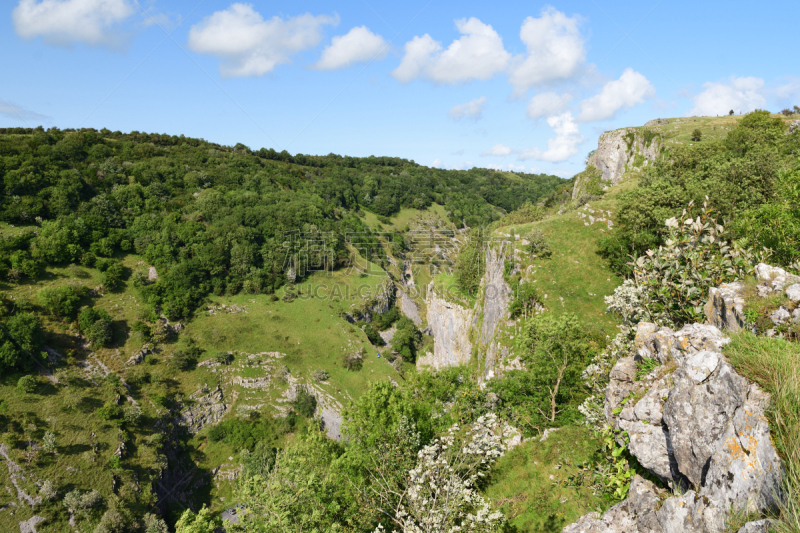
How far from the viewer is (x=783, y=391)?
18.0 ft

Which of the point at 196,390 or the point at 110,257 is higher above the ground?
the point at 110,257

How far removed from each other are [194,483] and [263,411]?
483 inches

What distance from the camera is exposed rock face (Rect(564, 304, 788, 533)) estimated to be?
18.1ft

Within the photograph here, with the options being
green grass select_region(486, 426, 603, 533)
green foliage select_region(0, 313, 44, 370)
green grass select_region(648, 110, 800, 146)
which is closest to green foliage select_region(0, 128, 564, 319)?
green foliage select_region(0, 313, 44, 370)

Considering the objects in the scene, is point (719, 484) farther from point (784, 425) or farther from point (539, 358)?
point (539, 358)

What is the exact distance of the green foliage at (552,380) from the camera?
22.1 metres

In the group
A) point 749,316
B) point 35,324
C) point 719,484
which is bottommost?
point 35,324

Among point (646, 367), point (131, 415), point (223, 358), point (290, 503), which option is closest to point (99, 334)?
point (131, 415)

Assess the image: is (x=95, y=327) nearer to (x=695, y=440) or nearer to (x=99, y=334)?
(x=99, y=334)

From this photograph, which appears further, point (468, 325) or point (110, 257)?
point (110, 257)

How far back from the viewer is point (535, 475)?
56.6ft

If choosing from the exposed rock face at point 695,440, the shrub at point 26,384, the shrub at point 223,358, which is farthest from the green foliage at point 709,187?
the shrub at point 26,384

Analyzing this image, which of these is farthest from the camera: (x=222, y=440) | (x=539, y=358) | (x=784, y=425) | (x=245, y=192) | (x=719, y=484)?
(x=245, y=192)

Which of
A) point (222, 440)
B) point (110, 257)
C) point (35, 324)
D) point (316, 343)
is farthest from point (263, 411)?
point (110, 257)
